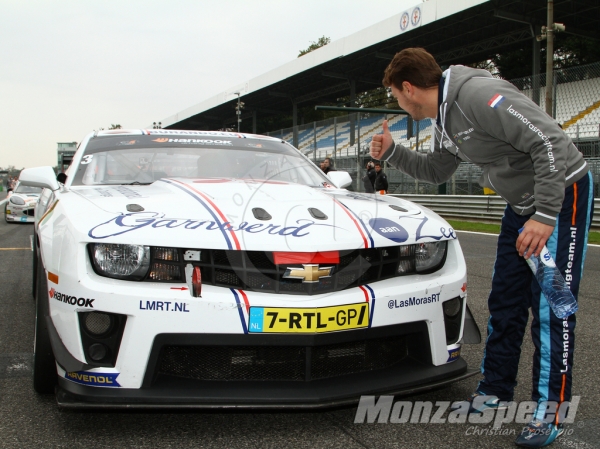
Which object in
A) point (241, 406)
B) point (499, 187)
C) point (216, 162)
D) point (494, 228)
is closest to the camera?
point (241, 406)

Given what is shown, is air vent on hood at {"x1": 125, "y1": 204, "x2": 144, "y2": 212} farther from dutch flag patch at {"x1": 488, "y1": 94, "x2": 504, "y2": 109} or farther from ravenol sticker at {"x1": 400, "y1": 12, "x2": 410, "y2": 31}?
ravenol sticker at {"x1": 400, "y1": 12, "x2": 410, "y2": 31}

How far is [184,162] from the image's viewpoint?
3.80 m

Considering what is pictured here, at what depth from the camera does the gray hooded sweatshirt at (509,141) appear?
2.26 meters

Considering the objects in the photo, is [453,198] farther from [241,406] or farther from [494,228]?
[241,406]

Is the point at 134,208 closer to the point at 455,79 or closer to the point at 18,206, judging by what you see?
the point at 455,79

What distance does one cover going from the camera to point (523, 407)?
2.64 meters

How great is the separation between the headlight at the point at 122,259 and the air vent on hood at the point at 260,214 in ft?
1.55

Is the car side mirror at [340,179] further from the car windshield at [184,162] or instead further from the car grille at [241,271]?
the car grille at [241,271]

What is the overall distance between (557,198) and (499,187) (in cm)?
34

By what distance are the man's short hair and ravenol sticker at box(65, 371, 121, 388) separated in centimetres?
168

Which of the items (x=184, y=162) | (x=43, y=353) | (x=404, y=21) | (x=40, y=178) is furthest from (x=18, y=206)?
(x=404, y=21)

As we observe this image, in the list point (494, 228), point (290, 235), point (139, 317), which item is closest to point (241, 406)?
point (139, 317)

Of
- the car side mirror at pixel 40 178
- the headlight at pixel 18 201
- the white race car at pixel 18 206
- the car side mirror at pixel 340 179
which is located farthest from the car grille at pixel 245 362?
the headlight at pixel 18 201

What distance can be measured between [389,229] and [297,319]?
24.2 inches
